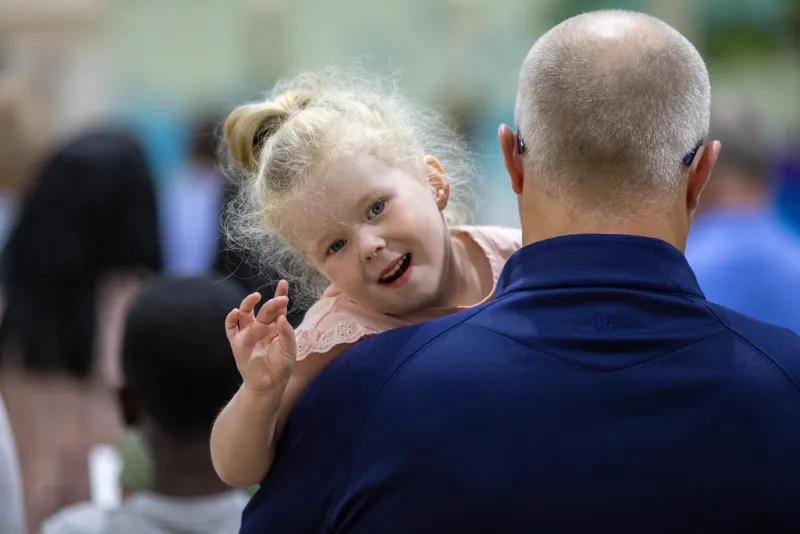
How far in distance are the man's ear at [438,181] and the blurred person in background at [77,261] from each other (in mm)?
2111

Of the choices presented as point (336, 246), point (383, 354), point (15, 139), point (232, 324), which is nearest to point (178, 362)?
point (336, 246)

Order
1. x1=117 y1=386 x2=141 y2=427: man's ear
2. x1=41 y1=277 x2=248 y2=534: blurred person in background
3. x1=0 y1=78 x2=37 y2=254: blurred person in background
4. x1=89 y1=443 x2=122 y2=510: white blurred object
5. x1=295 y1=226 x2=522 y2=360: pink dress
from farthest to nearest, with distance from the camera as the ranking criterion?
x1=0 y1=78 x2=37 y2=254: blurred person in background, x1=89 y1=443 x2=122 y2=510: white blurred object, x1=117 y1=386 x2=141 y2=427: man's ear, x1=41 y1=277 x2=248 y2=534: blurred person in background, x1=295 y1=226 x2=522 y2=360: pink dress

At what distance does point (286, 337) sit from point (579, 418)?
17.2 inches

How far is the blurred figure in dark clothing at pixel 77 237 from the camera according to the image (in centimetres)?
459

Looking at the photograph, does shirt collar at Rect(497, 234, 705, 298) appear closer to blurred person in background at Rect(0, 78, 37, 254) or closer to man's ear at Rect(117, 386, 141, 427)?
man's ear at Rect(117, 386, 141, 427)

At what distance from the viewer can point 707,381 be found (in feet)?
4.67

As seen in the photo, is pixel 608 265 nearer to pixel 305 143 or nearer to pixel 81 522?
pixel 305 143

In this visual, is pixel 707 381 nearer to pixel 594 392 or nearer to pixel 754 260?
pixel 594 392

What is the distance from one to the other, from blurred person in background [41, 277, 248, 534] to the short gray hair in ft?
3.54

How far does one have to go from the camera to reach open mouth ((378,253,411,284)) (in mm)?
1899

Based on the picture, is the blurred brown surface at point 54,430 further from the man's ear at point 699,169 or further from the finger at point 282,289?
the man's ear at point 699,169

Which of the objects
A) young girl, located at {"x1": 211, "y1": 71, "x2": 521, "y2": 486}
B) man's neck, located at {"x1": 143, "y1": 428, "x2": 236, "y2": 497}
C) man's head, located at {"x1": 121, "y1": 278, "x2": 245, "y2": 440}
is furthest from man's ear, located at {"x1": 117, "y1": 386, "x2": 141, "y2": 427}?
young girl, located at {"x1": 211, "y1": 71, "x2": 521, "y2": 486}

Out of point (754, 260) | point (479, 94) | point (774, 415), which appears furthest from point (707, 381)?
point (479, 94)

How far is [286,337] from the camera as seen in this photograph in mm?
1618
